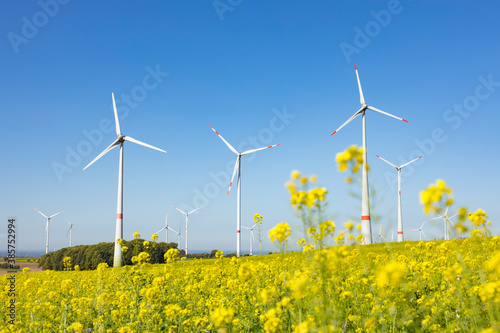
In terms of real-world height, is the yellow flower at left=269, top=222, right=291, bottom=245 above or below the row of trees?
above

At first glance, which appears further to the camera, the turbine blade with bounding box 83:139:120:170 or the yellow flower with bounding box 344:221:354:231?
the turbine blade with bounding box 83:139:120:170

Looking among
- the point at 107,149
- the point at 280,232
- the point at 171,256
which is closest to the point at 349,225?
the point at 280,232

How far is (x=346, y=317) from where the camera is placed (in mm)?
5867

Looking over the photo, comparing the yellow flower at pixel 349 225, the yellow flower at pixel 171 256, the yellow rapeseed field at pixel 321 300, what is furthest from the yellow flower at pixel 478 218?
the yellow flower at pixel 171 256

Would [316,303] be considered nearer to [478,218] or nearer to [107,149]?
[478,218]

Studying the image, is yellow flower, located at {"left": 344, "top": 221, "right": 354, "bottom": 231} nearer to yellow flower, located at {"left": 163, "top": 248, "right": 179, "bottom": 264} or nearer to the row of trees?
yellow flower, located at {"left": 163, "top": 248, "right": 179, "bottom": 264}

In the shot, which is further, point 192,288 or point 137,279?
point 137,279

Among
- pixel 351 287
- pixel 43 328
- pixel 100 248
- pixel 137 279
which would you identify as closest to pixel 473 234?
pixel 351 287

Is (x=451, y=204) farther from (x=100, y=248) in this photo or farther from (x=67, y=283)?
(x=100, y=248)

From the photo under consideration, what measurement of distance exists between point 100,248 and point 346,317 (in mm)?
45139

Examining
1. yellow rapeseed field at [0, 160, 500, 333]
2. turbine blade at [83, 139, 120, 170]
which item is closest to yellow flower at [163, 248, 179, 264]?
yellow rapeseed field at [0, 160, 500, 333]

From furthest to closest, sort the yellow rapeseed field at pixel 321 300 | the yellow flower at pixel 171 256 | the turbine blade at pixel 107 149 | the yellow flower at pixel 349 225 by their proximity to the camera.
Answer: the turbine blade at pixel 107 149 → the yellow flower at pixel 171 256 → the yellow flower at pixel 349 225 → the yellow rapeseed field at pixel 321 300

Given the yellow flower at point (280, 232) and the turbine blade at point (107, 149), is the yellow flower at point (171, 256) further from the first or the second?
the turbine blade at point (107, 149)

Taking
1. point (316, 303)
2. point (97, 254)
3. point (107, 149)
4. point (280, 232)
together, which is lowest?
point (97, 254)
